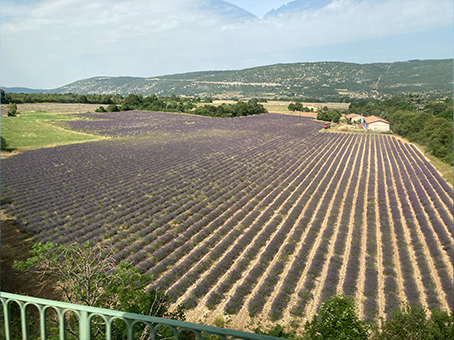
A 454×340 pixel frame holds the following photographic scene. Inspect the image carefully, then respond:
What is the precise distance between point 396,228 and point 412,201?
5.83 m

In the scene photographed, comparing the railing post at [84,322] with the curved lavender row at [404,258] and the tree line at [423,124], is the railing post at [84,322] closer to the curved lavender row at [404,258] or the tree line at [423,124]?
the curved lavender row at [404,258]

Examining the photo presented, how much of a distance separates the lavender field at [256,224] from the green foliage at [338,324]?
3.32 metres

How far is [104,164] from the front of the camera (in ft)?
104

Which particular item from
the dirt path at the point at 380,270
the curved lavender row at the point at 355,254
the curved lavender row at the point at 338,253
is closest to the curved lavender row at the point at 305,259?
the curved lavender row at the point at 338,253

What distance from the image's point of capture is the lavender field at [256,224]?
1130cm

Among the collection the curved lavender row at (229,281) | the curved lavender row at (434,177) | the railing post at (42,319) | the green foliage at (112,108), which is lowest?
the curved lavender row at (434,177)

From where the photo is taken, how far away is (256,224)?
17.3 metres

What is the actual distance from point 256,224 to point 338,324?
34.9 ft

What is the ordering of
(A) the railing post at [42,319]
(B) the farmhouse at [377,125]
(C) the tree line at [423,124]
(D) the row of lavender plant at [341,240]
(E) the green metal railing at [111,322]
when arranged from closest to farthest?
(E) the green metal railing at [111,322] → (A) the railing post at [42,319] → (D) the row of lavender plant at [341,240] → (C) the tree line at [423,124] → (B) the farmhouse at [377,125]

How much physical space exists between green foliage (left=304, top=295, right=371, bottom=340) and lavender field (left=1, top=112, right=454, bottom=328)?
3.32 m

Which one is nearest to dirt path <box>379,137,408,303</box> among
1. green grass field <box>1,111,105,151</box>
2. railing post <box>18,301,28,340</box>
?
railing post <box>18,301,28,340</box>

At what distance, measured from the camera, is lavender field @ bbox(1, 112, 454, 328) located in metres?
11.3

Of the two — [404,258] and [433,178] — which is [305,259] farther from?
[433,178]

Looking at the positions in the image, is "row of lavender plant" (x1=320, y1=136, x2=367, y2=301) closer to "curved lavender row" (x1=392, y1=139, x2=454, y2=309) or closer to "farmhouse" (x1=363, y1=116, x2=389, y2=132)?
"curved lavender row" (x1=392, y1=139, x2=454, y2=309)
